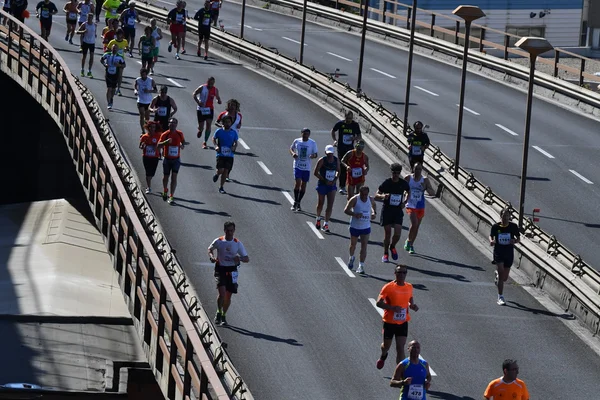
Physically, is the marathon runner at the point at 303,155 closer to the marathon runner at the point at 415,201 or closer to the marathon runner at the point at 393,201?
the marathon runner at the point at 415,201

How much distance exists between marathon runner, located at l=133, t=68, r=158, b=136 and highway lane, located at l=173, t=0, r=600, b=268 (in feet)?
22.8

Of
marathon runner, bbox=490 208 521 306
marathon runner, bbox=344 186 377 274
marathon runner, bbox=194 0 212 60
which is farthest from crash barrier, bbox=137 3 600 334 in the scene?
marathon runner, bbox=344 186 377 274

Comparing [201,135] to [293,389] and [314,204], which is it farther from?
[293,389]

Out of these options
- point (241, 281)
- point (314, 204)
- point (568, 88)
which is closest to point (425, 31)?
point (568, 88)

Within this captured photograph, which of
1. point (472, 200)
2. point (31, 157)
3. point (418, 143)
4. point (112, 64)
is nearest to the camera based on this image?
point (472, 200)

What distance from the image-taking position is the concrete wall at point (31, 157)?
3484 centimetres

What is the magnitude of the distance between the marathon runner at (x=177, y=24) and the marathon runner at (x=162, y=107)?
1247cm

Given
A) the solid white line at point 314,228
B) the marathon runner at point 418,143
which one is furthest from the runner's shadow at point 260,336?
the marathon runner at point 418,143

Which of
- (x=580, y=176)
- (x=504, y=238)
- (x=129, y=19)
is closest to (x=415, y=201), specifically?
(x=504, y=238)

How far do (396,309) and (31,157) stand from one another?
20264mm

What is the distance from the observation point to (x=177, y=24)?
133ft

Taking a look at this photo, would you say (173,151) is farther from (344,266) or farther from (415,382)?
(415,382)

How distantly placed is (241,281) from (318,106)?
605 inches

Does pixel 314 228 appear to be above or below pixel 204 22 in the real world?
below
